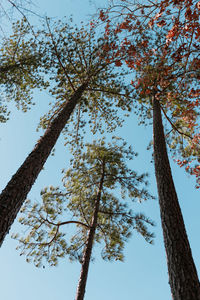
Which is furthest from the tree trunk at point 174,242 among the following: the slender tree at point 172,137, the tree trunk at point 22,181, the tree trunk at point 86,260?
the tree trunk at point 86,260

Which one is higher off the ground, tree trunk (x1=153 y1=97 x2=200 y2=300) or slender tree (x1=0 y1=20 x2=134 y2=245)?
slender tree (x1=0 y1=20 x2=134 y2=245)

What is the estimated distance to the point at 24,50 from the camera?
729 centimetres

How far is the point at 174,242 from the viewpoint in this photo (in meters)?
2.97

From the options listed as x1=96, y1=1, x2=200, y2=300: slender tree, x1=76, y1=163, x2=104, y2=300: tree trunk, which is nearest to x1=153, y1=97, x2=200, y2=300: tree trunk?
Answer: x1=96, y1=1, x2=200, y2=300: slender tree

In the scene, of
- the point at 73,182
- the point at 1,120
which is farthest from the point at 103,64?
the point at 1,120

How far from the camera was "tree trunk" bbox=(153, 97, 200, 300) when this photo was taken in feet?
8.13

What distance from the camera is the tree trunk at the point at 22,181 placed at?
279 centimetres

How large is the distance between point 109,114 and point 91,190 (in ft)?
10.3

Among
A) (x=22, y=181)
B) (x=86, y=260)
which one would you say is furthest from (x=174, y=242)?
(x=86, y=260)

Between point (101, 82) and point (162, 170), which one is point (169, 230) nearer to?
point (162, 170)

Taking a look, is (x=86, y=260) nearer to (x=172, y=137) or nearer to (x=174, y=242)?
(x=174, y=242)

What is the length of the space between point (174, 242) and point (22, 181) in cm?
261

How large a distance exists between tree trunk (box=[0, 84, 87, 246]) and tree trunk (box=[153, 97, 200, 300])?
7.77ft

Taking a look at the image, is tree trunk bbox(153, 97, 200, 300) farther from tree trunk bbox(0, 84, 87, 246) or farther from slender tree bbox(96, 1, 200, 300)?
tree trunk bbox(0, 84, 87, 246)
